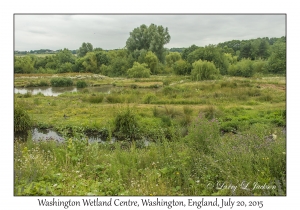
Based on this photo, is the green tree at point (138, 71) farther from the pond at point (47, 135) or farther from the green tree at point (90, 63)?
the pond at point (47, 135)

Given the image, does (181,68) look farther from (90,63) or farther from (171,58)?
(90,63)

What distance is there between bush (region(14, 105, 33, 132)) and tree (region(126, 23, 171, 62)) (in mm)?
23735

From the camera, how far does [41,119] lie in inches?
531

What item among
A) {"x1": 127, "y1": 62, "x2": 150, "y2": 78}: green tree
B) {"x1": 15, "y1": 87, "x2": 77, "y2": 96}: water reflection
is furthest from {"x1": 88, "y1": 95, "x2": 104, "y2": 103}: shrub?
{"x1": 127, "y1": 62, "x2": 150, "y2": 78}: green tree

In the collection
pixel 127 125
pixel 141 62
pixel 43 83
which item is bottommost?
pixel 127 125

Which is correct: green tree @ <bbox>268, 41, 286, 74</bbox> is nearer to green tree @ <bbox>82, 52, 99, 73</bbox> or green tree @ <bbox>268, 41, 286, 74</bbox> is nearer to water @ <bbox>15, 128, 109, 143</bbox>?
water @ <bbox>15, 128, 109, 143</bbox>

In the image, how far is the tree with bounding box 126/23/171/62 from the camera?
33625mm

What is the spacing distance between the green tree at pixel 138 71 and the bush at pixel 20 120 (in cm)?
2123

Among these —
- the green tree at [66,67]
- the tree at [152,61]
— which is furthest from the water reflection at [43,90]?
the tree at [152,61]

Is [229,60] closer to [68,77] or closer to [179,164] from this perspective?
[68,77]

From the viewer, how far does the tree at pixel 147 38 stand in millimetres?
33625

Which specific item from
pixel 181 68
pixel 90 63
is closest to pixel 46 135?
pixel 90 63

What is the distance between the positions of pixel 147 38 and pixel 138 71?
570cm

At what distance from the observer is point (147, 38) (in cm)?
3494
